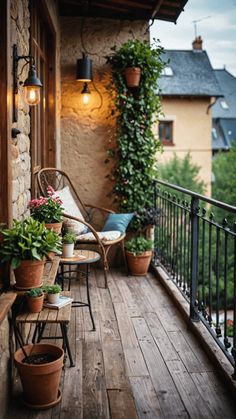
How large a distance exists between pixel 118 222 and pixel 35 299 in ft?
8.56

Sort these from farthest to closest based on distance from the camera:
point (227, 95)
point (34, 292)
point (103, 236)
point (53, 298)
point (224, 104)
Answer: point (227, 95) < point (224, 104) < point (103, 236) < point (53, 298) < point (34, 292)

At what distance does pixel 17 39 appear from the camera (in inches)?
116

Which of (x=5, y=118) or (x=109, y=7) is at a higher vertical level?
(x=109, y=7)

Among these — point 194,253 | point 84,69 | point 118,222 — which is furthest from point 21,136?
point 84,69

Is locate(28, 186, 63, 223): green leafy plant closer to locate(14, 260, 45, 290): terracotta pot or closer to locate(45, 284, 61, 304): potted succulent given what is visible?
locate(45, 284, 61, 304): potted succulent

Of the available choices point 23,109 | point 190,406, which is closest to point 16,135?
point 23,109

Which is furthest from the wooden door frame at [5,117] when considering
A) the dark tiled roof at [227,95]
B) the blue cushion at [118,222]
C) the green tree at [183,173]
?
the dark tiled roof at [227,95]

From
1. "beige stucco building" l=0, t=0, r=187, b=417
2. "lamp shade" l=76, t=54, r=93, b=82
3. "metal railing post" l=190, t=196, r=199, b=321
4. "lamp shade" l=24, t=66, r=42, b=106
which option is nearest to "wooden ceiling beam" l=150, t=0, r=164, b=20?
"beige stucco building" l=0, t=0, r=187, b=417

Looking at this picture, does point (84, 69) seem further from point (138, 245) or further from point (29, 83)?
point (29, 83)

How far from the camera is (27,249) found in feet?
8.14

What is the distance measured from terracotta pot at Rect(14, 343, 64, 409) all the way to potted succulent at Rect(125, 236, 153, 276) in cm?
273

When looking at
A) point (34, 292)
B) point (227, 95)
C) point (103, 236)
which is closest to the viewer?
point (34, 292)

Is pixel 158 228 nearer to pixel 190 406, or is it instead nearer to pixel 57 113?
pixel 57 113

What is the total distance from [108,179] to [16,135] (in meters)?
2.89
